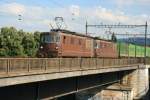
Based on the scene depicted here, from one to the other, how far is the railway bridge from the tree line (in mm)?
32794

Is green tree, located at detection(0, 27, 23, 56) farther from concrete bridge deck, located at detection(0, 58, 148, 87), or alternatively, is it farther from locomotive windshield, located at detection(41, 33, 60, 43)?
concrete bridge deck, located at detection(0, 58, 148, 87)

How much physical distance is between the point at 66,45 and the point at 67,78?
7.80 metres

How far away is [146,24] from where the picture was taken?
7762 centimetres

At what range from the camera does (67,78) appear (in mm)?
37906

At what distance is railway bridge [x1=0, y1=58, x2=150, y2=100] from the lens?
26219 mm

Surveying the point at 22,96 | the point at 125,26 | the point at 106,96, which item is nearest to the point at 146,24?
the point at 125,26

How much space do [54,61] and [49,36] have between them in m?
11.5

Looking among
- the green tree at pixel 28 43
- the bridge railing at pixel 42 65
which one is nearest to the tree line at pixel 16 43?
the green tree at pixel 28 43

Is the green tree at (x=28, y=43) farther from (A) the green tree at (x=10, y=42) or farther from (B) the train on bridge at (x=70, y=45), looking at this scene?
(B) the train on bridge at (x=70, y=45)

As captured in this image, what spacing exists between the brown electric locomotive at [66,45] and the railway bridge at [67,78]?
327 centimetres

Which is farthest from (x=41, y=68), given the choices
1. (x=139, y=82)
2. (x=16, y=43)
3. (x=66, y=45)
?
(x=16, y=43)

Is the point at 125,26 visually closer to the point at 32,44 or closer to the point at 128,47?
the point at 128,47

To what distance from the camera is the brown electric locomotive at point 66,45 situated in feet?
142

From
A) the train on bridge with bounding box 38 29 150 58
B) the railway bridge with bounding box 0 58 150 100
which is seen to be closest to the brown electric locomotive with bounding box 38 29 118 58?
the train on bridge with bounding box 38 29 150 58
